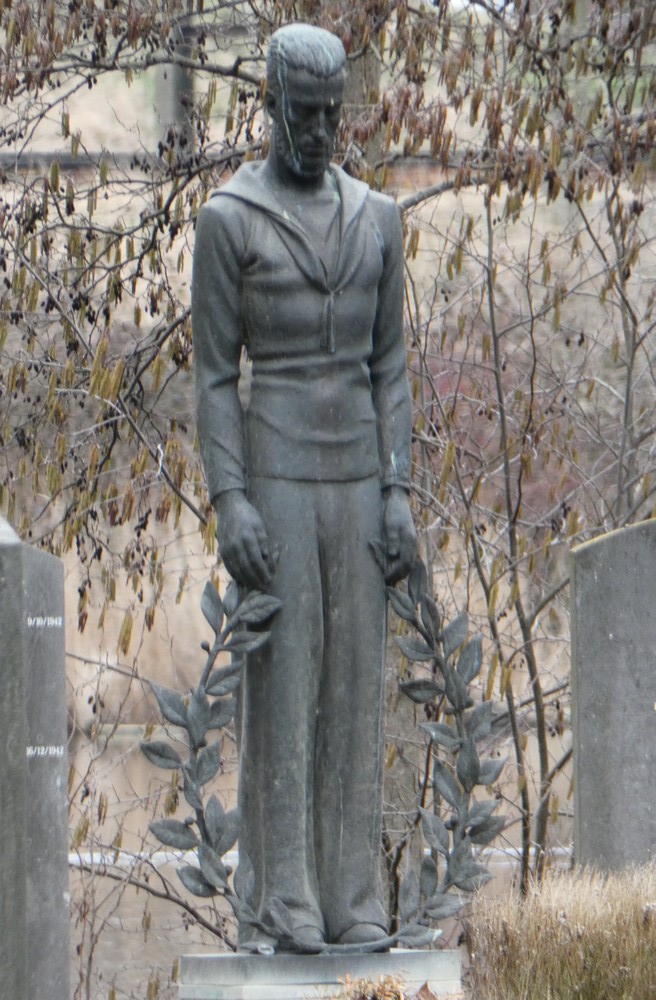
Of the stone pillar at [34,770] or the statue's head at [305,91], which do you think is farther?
the stone pillar at [34,770]

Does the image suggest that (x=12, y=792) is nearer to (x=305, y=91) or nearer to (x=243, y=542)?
(x=243, y=542)

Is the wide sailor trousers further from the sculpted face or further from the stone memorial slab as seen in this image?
the stone memorial slab

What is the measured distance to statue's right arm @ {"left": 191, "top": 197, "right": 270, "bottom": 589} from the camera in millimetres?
5637

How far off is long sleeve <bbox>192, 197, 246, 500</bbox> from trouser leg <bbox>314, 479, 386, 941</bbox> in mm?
291

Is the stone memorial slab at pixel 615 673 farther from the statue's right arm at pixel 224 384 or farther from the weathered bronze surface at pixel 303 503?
the statue's right arm at pixel 224 384

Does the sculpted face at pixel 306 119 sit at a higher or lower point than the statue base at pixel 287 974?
higher

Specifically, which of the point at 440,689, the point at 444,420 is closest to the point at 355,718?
the point at 440,689

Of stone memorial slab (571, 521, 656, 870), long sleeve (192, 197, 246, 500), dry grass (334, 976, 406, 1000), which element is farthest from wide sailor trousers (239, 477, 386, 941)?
stone memorial slab (571, 521, 656, 870)

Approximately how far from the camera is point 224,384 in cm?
580

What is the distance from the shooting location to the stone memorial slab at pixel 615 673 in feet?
24.8

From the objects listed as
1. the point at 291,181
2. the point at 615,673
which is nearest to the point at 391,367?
the point at 291,181

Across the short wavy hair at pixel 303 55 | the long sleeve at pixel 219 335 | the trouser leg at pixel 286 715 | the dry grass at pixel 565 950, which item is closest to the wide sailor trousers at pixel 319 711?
the trouser leg at pixel 286 715

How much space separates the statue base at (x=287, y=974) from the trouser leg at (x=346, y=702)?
10.7 inches

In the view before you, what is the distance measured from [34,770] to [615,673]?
2.13 metres
